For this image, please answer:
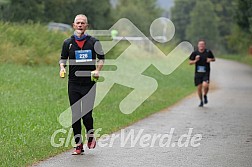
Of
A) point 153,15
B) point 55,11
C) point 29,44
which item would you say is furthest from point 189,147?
point 153,15

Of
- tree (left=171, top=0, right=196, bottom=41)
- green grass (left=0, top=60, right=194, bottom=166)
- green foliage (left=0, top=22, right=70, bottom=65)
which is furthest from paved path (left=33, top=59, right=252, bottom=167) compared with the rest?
tree (left=171, top=0, right=196, bottom=41)

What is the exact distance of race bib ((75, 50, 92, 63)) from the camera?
10.9 meters

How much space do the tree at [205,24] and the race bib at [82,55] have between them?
99.5 meters

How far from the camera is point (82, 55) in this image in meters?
10.9

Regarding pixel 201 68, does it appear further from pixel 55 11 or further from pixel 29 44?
pixel 55 11

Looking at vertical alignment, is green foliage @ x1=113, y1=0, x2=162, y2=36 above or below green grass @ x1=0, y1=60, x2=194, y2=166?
above

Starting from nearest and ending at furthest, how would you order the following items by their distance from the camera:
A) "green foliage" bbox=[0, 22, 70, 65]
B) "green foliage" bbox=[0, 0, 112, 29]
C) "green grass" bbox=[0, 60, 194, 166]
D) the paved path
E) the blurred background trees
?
the paved path → "green grass" bbox=[0, 60, 194, 166] → "green foliage" bbox=[0, 22, 70, 65] → "green foliage" bbox=[0, 0, 112, 29] → the blurred background trees

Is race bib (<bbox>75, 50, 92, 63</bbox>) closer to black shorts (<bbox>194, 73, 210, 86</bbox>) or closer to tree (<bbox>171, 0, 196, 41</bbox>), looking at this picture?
black shorts (<bbox>194, 73, 210, 86</bbox>)

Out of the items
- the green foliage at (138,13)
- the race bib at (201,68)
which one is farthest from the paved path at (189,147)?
the green foliage at (138,13)

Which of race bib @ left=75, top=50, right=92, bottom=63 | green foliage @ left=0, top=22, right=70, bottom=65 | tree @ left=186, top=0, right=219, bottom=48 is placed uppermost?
race bib @ left=75, top=50, right=92, bottom=63

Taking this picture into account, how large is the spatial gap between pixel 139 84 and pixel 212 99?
344cm

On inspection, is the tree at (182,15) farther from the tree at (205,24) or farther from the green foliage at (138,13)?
the tree at (205,24)

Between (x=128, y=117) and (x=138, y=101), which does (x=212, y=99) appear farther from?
(x=128, y=117)

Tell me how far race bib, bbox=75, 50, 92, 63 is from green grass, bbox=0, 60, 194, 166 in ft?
5.18
